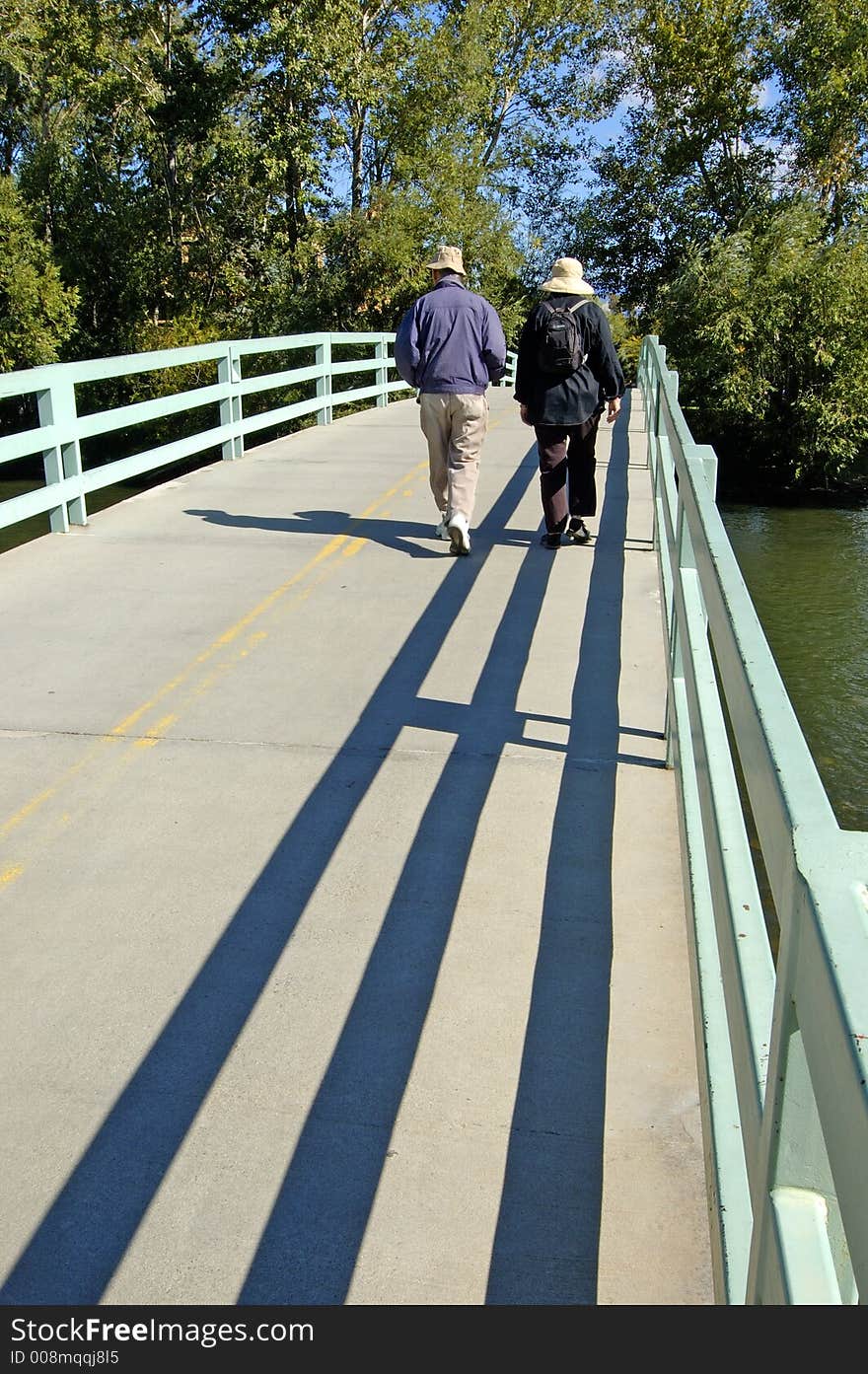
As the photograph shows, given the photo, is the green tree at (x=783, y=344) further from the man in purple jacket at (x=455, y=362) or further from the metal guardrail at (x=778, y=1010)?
the metal guardrail at (x=778, y=1010)

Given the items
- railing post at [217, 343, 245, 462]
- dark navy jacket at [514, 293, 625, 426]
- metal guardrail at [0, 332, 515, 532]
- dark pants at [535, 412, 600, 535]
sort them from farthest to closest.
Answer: railing post at [217, 343, 245, 462] → metal guardrail at [0, 332, 515, 532] → dark pants at [535, 412, 600, 535] → dark navy jacket at [514, 293, 625, 426]

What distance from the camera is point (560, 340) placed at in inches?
334

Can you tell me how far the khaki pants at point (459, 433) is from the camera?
29.5ft

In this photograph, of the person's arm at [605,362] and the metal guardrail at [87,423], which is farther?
the metal guardrail at [87,423]

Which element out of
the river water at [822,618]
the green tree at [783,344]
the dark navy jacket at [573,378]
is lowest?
the river water at [822,618]

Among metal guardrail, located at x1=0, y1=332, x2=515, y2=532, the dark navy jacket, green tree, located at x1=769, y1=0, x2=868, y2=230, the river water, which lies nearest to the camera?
the dark navy jacket

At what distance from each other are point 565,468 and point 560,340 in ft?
2.87

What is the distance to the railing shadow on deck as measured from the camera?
2.76 meters

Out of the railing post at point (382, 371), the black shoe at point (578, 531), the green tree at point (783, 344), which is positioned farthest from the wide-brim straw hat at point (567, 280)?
the green tree at point (783, 344)

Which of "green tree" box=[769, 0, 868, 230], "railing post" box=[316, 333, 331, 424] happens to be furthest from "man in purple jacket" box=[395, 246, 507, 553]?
"green tree" box=[769, 0, 868, 230]

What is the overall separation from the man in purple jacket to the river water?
98.6 inches

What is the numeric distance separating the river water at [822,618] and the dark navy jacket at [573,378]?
2.24 meters

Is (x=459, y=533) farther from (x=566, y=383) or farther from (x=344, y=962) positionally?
(x=344, y=962)
